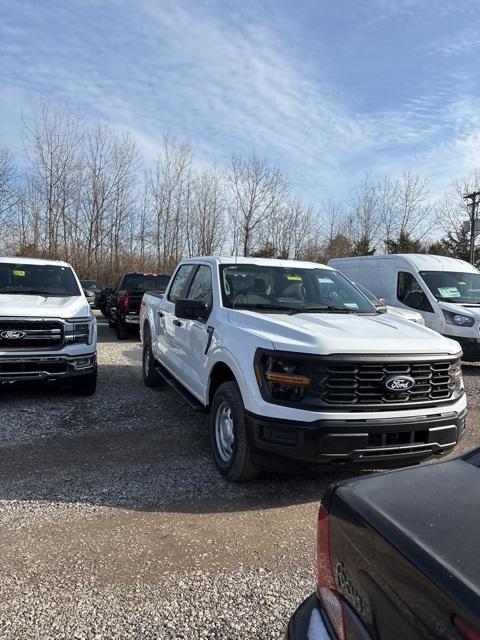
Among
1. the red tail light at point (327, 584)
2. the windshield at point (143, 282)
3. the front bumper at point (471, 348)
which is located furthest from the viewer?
the windshield at point (143, 282)

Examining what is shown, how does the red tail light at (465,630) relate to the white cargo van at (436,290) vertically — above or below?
below

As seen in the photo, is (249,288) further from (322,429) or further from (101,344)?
(101,344)

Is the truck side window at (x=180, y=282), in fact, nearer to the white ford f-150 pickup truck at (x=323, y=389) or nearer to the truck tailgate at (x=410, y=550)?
the white ford f-150 pickup truck at (x=323, y=389)

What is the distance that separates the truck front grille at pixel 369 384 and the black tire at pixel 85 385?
4029 mm

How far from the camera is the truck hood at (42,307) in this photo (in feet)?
20.0

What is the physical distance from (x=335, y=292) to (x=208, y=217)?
1163 inches

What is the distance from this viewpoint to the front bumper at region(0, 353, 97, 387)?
5926mm

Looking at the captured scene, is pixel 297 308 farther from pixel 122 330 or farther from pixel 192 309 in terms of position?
pixel 122 330

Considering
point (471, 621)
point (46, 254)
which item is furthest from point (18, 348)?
point (46, 254)

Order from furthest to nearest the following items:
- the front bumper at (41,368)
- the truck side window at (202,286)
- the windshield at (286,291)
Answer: the front bumper at (41,368), the truck side window at (202,286), the windshield at (286,291)

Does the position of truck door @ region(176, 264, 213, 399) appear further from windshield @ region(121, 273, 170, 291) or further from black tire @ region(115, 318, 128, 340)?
windshield @ region(121, 273, 170, 291)

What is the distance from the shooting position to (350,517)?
4.98 feet

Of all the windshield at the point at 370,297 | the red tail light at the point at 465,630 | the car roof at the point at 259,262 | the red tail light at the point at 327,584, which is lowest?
the red tail light at the point at 327,584

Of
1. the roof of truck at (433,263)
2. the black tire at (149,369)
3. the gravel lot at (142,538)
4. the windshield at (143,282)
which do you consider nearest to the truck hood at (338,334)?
the gravel lot at (142,538)
